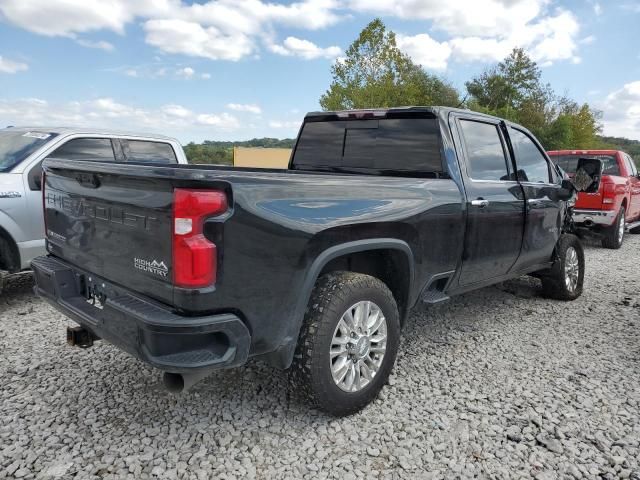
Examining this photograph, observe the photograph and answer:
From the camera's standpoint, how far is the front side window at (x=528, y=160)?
14.6 feet

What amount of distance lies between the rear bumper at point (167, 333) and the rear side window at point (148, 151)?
12.2 feet

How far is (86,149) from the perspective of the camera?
18.0ft

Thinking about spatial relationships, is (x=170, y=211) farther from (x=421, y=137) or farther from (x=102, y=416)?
(x=421, y=137)

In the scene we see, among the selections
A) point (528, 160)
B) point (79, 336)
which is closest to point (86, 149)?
point (79, 336)

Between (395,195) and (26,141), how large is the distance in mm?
4297

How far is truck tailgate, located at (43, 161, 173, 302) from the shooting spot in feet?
7.32

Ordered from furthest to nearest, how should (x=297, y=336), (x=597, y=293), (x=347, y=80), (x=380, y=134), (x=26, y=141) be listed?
(x=347, y=80), (x=597, y=293), (x=26, y=141), (x=380, y=134), (x=297, y=336)

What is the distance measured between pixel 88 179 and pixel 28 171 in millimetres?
2838

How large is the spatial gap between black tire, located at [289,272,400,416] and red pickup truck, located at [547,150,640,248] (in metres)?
7.60

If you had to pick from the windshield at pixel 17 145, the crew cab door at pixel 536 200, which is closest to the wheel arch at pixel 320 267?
the crew cab door at pixel 536 200

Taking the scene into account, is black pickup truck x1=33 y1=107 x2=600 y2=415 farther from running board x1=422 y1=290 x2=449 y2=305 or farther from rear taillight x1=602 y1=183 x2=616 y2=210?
rear taillight x1=602 y1=183 x2=616 y2=210

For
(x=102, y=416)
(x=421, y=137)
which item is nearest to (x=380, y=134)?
(x=421, y=137)

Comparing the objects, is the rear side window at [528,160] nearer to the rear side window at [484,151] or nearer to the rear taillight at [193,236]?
the rear side window at [484,151]

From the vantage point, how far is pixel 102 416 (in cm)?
286
